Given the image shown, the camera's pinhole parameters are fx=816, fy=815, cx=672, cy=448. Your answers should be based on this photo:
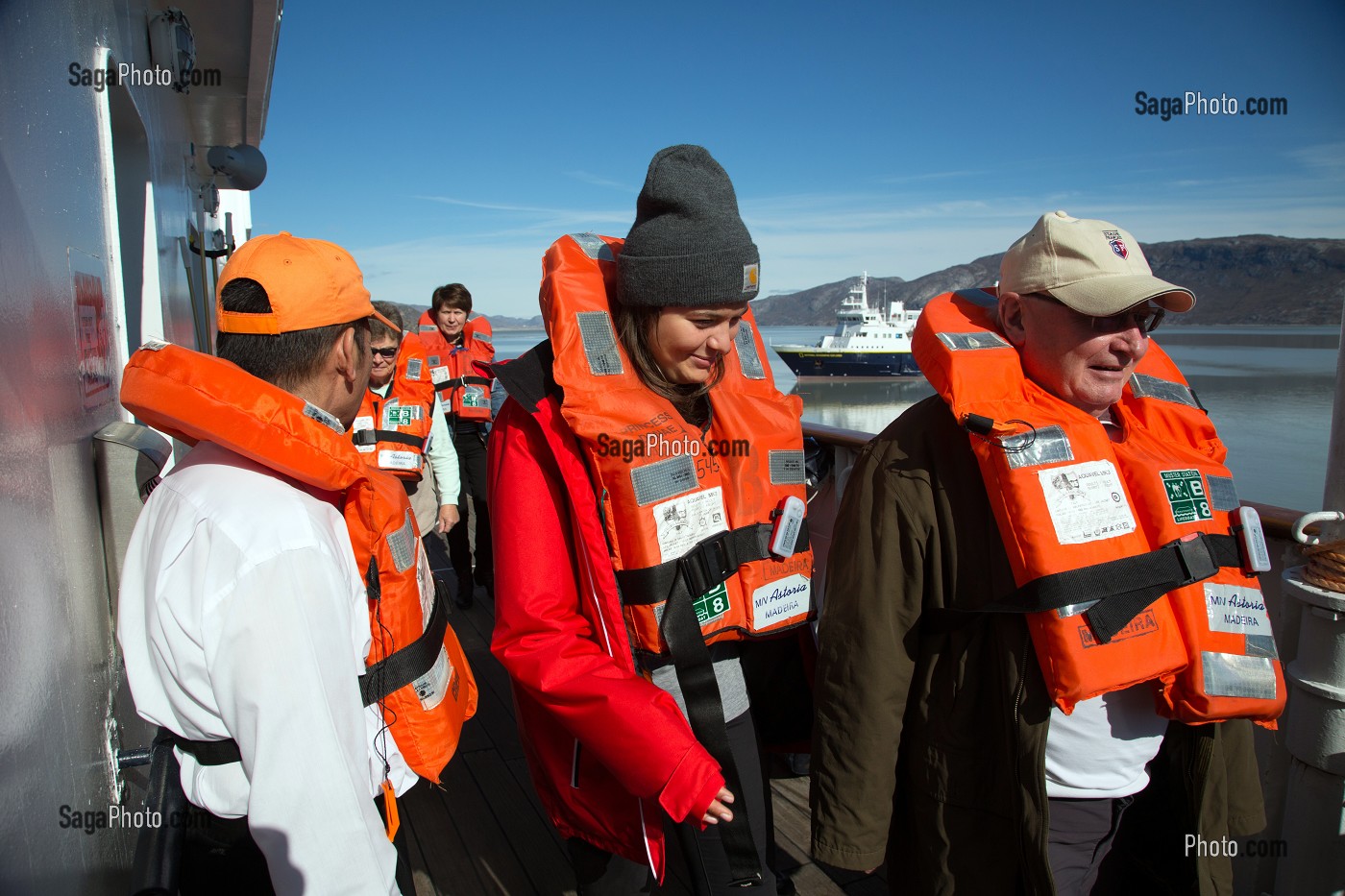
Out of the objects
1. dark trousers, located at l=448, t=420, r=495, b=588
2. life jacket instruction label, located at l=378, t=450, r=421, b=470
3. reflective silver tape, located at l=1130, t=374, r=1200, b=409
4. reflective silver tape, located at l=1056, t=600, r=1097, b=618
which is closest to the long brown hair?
reflective silver tape, located at l=1056, t=600, r=1097, b=618

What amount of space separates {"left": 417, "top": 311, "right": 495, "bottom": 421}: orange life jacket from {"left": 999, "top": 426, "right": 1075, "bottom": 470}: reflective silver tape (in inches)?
199

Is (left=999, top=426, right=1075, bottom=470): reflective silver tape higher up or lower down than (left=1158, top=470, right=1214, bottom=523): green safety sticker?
higher up

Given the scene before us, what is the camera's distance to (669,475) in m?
1.68

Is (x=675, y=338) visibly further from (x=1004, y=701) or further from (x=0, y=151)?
(x=0, y=151)

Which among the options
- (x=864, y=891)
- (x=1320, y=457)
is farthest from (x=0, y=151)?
(x=1320, y=457)

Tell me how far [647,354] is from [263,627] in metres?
1.00

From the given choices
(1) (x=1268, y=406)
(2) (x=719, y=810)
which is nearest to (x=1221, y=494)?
(2) (x=719, y=810)

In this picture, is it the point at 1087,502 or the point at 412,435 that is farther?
the point at 412,435

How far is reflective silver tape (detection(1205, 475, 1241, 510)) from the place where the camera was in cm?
169

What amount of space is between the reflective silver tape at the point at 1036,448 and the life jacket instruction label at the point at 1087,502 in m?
0.03

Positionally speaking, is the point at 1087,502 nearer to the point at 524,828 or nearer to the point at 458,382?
the point at 524,828

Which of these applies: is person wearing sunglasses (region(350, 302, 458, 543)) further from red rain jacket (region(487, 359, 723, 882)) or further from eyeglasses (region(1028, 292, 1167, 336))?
eyeglasses (region(1028, 292, 1167, 336))

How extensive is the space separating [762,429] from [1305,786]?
68.2 inches

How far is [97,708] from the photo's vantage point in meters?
1.62
